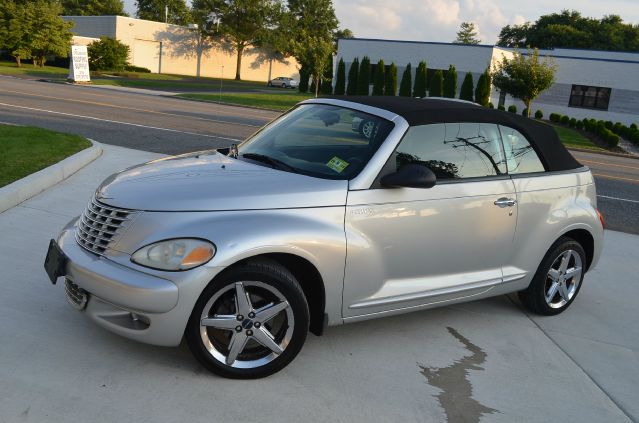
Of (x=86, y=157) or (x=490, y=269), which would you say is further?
(x=86, y=157)

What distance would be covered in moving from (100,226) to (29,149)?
252 inches

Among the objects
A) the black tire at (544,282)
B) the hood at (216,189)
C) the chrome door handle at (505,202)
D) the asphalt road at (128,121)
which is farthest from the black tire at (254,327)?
the asphalt road at (128,121)

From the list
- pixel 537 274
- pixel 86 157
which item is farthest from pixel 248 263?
pixel 86 157

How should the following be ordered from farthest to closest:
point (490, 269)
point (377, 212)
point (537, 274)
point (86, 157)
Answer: point (86, 157) < point (537, 274) < point (490, 269) < point (377, 212)

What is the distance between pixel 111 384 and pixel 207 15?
76006mm

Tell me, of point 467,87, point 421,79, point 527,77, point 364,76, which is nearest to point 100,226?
point 527,77

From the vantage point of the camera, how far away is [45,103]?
63.9ft

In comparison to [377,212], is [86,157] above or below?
below

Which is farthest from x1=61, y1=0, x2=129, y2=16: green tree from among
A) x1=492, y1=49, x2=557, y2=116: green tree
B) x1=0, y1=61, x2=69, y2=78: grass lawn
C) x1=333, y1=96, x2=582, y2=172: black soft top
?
x1=333, y1=96, x2=582, y2=172: black soft top

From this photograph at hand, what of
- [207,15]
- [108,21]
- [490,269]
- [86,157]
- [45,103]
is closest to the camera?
[490,269]

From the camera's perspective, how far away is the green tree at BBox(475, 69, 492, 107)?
130ft

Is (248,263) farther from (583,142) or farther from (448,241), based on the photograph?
(583,142)

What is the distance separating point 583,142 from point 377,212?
24831mm

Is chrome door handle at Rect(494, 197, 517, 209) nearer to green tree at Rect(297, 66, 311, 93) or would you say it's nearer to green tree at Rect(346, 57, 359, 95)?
green tree at Rect(346, 57, 359, 95)
